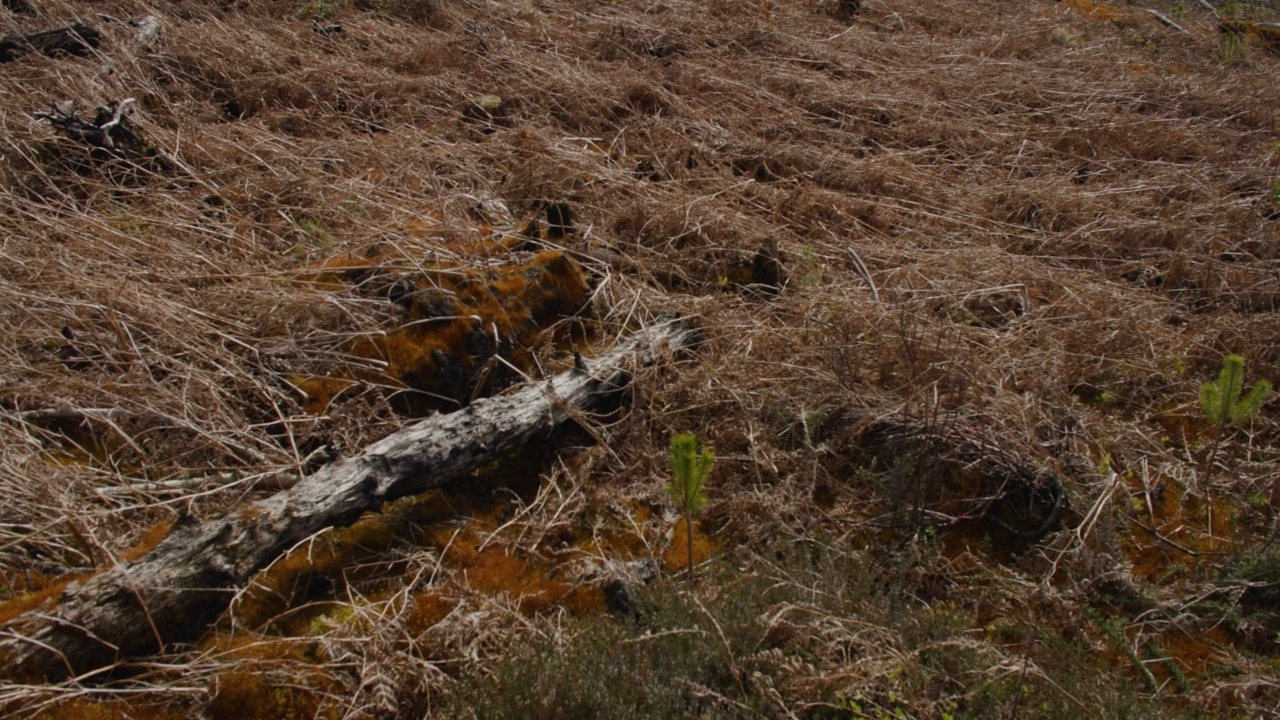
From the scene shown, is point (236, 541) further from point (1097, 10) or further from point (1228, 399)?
point (1097, 10)

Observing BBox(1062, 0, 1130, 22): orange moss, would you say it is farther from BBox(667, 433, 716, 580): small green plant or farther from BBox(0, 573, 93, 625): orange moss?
BBox(0, 573, 93, 625): orange moss

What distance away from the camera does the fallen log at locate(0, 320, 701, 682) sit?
2.05 metres

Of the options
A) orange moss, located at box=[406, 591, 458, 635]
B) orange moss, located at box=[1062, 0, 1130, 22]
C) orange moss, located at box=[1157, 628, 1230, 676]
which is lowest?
orange moss, located at box=[1157, 628, 1230, 676]

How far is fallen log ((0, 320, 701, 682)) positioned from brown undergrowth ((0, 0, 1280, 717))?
84 mm

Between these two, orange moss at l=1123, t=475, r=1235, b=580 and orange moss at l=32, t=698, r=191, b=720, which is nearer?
orange moss at l=32, t=698, r=191, b=720

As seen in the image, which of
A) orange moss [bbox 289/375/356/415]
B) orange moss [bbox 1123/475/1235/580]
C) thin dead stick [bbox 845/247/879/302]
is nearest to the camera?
orange moss [bbox 1123/475/1235/580]

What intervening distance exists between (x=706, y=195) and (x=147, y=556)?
3829mm

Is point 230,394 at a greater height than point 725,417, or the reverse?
point 230,394

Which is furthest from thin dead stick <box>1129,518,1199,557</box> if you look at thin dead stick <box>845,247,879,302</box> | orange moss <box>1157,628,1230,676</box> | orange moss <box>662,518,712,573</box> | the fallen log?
the fallen log

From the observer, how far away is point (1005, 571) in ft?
9.13

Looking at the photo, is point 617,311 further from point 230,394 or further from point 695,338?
point 230,394

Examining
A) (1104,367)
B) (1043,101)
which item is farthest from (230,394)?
(1043,101)

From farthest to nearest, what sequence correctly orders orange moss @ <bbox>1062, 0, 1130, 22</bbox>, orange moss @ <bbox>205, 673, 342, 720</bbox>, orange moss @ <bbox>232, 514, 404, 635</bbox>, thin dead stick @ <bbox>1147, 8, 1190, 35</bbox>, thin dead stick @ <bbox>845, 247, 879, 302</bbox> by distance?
orange moss @ <bbox>1062, 0, 1130, 22</bbox>, thin dead stick @ <bbox>1147, 8, 1190, 35</bbox>, thin dead stick @ <bbox>845, 247, 879, 302</bbox>, orange moss @ <bbox>232, 514, 404, 635</bbox>, orange moss @ <bbox>205, 673, 342, 720</bbox>

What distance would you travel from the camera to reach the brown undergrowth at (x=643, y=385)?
88.1 inches
